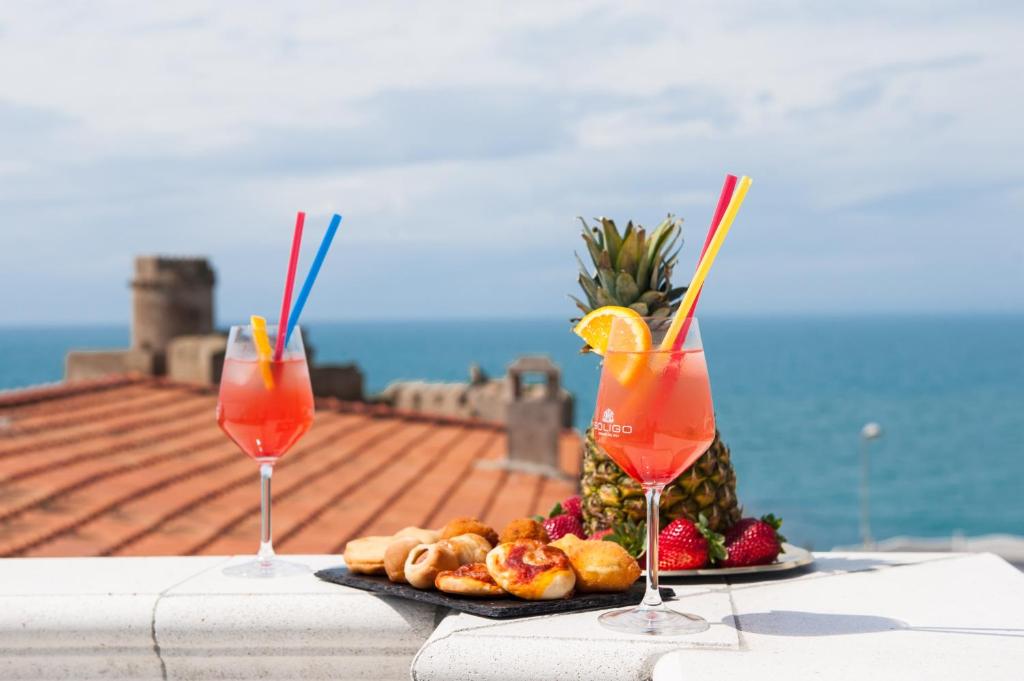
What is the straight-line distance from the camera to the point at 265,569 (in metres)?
2.62

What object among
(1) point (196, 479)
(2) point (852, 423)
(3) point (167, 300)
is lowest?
(2) point (852, 423)

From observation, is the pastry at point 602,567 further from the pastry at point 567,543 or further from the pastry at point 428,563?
the pastry at point 428,563

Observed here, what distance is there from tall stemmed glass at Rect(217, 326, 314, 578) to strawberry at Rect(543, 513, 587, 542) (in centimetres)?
59

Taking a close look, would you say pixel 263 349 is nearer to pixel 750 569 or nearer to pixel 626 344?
pixel 626 344

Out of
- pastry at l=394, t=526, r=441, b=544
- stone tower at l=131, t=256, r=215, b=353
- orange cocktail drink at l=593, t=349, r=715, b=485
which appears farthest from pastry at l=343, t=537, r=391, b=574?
stone tower at l=131, t=256, r=215, b=353

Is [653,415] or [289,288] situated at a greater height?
[289,288]

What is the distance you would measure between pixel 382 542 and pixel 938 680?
1204 millimetres

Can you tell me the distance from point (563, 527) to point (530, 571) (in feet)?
1.92

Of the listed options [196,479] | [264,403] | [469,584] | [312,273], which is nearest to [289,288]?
[312,273]

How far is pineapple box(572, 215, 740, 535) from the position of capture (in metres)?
2.66

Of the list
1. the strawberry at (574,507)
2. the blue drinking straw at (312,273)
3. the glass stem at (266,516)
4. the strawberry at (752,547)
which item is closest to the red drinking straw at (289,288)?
the blue drinking straw at (312,273)

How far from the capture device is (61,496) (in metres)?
10.5

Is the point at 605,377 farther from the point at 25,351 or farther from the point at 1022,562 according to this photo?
the point at 25,351

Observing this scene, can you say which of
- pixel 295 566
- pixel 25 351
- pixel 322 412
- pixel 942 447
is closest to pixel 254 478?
pixel 322 412
